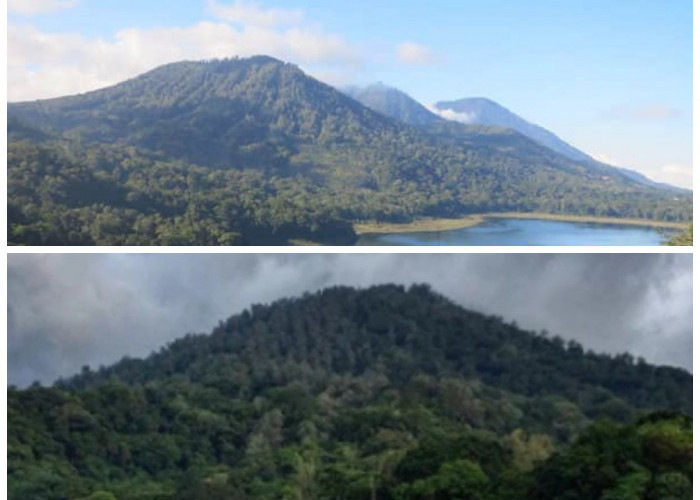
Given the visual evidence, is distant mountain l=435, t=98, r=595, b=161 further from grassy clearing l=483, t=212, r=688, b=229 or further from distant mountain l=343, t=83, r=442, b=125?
grassy clearing l=483, t=212, r=688, b=229

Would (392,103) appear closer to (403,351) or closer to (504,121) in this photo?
(504,121)

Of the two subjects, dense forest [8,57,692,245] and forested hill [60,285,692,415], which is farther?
forested hill [60,285,692,415]

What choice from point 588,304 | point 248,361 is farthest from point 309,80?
point 588,304

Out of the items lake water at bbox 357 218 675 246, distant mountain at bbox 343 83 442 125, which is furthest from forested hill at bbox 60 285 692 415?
distant mountain at bbox 343 83 442 125

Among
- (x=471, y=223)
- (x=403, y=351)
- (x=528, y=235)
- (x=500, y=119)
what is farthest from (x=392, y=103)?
(x=403, y=351)

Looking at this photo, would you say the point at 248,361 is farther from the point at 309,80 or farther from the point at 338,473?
the point at 309,80
